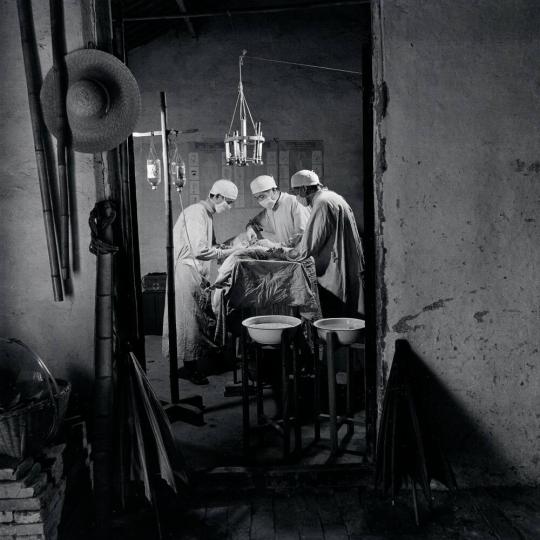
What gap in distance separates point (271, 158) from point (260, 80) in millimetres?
1318

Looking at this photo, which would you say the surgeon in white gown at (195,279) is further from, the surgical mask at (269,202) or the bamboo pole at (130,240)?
the bamboo pole at (130,240)

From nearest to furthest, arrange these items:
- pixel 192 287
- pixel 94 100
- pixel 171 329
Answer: pixel 94 100 < pixel 171 329 < pixel 192 287

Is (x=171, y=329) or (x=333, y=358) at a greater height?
(x=171, y=329)

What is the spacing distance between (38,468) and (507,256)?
2.69m

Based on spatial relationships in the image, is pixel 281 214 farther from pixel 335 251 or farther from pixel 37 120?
pixel 37 120

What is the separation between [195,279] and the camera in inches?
215

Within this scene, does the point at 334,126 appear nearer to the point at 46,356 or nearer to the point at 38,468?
Result: the point at 46,356

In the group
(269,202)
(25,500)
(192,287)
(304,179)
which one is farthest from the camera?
(269,202)

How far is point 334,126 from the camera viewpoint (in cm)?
849

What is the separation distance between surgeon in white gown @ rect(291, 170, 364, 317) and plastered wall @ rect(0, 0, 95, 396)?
Result: 2876 millimetres

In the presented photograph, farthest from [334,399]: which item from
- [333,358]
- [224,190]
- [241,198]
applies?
[241,198]

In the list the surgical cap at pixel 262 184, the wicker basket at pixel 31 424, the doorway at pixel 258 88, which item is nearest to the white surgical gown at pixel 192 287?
the surgical cap at pixel 262 184

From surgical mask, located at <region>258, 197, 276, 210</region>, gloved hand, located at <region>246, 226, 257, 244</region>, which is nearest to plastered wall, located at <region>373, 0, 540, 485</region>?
gloved hand, located at <region>246, 226, 257, 244</region>

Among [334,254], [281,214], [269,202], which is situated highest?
[269,202]
